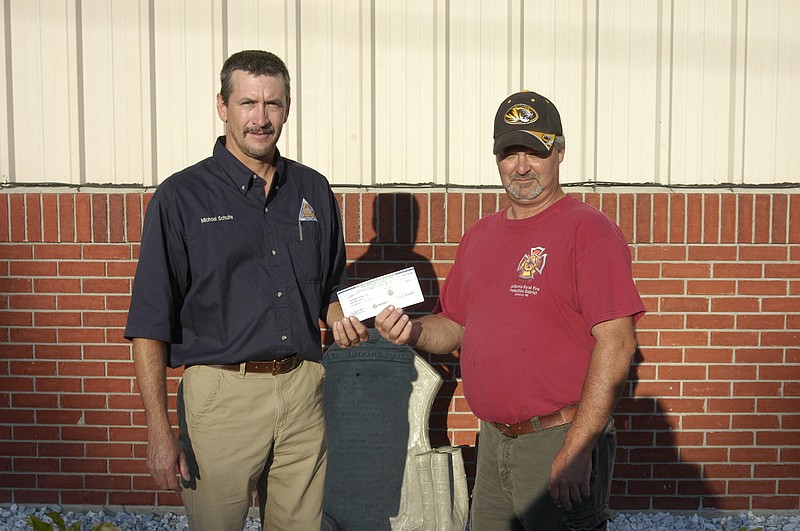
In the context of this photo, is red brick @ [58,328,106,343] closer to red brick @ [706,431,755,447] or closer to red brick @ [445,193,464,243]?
red brick @ [445,193,464,243]

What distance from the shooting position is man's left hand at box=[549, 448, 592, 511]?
299cm

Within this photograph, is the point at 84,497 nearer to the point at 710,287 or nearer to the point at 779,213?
the point at 710,287

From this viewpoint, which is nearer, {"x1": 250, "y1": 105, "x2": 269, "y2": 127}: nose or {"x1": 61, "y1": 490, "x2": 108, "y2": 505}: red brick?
{"x1": 250, "y1": 105, "x2": 269, "y2": 127}: nose

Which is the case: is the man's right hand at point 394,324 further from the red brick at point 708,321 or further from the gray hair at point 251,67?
the red brick at point 708,321

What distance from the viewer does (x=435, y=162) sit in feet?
16.0

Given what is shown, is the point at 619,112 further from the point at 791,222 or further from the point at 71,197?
the point at 71,197

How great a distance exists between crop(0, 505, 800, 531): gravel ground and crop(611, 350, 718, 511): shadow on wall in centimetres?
8

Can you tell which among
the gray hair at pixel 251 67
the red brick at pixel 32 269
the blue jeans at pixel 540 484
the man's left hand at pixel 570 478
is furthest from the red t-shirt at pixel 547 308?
the red brick at pixel 32 269

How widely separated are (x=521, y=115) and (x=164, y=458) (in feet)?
6.13

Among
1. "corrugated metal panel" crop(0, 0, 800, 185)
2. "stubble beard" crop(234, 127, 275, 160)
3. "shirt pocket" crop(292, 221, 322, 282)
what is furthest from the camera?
"corrugated metal panel" crop(0, 0, 800, 185)

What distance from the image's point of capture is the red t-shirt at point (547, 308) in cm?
305

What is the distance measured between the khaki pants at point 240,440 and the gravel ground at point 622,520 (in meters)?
1.38

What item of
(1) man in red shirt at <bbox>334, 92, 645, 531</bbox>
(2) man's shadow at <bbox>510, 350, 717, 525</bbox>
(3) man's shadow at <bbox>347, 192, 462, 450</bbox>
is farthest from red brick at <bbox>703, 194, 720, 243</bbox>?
(1) man in red shirt at <bbox>334, 92, 645, 531</bbox>

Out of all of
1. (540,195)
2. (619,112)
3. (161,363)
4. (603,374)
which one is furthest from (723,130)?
(161,363)
